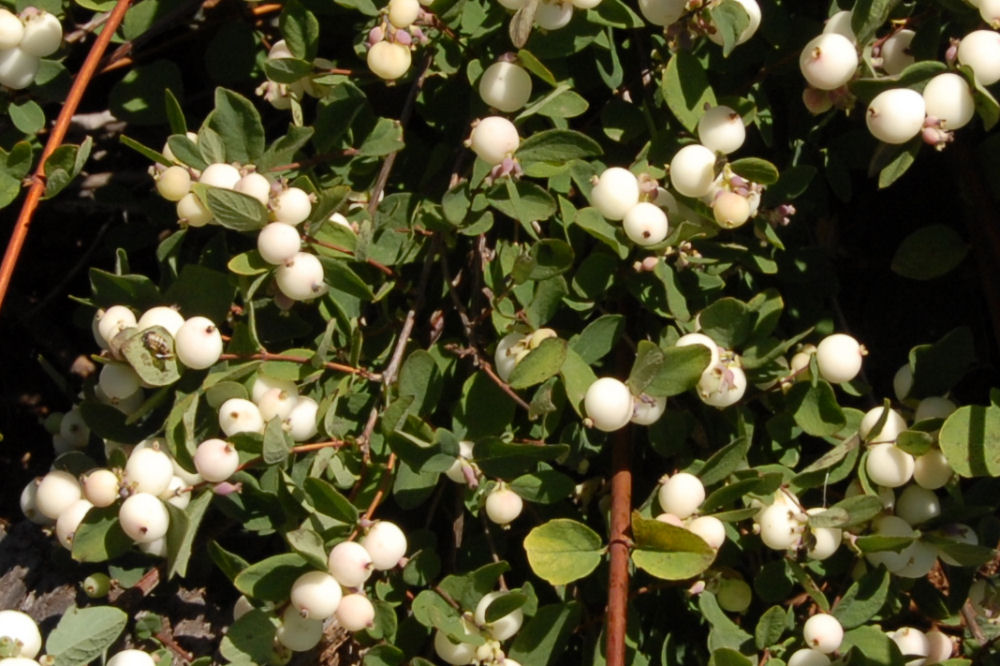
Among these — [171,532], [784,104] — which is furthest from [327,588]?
[784,104]

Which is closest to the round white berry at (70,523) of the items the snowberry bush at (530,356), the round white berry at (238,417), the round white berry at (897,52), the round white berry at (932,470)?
the snowberry bush at (530,356)

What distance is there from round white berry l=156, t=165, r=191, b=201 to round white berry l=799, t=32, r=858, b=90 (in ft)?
2.33

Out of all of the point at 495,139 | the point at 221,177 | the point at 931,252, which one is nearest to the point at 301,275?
the point at 221,177

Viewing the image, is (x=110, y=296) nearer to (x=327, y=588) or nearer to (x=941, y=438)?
(x=327, y=588)

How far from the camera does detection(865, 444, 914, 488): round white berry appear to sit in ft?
4.31

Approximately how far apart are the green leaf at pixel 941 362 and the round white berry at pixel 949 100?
0.26 metres

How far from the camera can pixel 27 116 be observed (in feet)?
4.79

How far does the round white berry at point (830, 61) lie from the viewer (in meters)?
1.25

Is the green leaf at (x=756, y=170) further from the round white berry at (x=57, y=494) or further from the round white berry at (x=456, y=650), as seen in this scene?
the round white berry at (x=57, y=494)

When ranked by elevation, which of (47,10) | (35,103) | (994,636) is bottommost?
(994,636)

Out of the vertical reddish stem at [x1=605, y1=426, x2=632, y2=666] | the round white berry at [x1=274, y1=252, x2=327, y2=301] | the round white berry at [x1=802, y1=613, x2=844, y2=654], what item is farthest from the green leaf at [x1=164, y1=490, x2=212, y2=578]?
the round white berry at [x1=802, y1=613, x2=844, y2=654]

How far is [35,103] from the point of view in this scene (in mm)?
1478

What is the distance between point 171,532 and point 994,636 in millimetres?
1037

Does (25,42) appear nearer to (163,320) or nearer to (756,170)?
(163,320)
